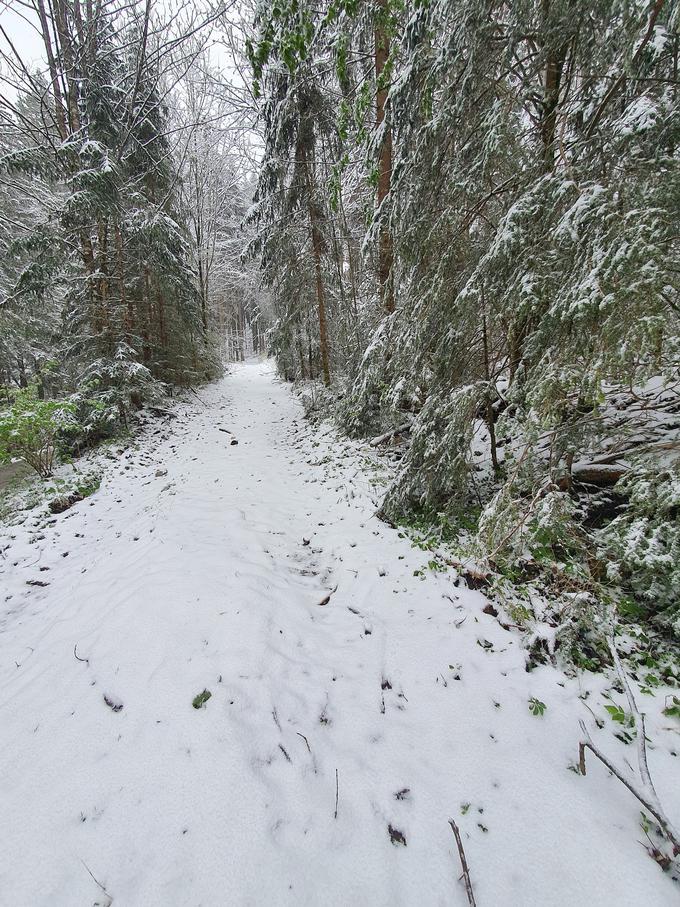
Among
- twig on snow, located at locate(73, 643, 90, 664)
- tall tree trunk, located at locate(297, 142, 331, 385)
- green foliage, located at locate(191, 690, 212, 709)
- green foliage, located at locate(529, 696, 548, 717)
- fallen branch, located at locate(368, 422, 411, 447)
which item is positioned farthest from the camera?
tall tree trunk, located at locate(297, 142, 331, 385)

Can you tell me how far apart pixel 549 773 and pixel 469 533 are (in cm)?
214

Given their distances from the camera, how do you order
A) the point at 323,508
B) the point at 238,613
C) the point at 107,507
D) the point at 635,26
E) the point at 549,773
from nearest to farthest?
the point at 549,773, the point at 635,26, the point at 238,613, the point at 323,508, the point at 107,507

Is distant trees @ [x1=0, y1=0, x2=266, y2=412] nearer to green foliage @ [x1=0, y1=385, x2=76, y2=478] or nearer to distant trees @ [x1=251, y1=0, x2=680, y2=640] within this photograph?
green foliage @ [x1=0, y1=385, x2=76, y2=478]

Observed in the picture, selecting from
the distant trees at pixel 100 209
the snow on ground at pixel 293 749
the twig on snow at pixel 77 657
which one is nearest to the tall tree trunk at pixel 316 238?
the distant trees at pixel 100 209

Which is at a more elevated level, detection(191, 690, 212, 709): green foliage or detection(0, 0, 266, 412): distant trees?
detection(0, 0, 266, 412): distant trees

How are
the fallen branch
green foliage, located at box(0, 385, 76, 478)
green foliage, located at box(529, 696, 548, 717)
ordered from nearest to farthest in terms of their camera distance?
green foliage, located at box(529, 696, 548, 717) → green foliage, located at box(0, 385, 76, 478) → the fallen branch

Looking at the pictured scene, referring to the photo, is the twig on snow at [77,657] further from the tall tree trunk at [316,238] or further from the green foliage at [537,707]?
the tall tree trunk at [316,238]

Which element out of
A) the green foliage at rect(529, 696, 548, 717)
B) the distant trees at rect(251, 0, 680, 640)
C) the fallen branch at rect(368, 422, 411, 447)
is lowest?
the green foliage at rect(529, 696, 548, 717)

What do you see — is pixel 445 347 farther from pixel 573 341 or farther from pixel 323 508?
pixel 323 508

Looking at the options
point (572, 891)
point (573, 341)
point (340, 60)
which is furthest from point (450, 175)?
point (572, 891)

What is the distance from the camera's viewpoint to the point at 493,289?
3066mm

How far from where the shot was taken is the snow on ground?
1.56m

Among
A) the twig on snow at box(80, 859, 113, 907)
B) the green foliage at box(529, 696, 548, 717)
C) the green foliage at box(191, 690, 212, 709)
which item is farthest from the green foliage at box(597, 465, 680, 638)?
the twig on snow at box(80, 859, 113, 907)

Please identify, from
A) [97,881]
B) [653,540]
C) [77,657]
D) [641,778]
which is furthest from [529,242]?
[77,657]
